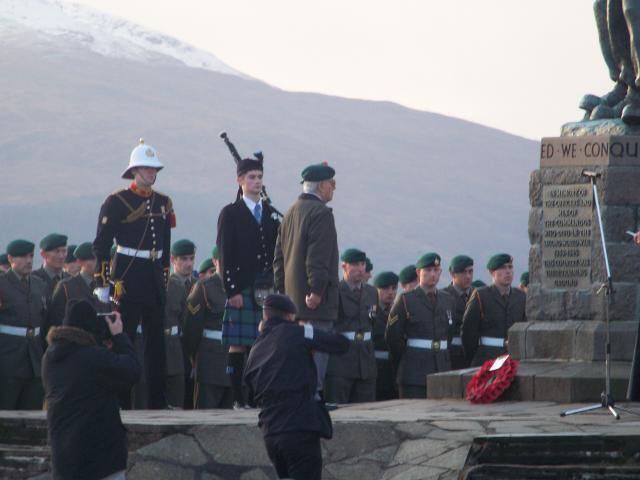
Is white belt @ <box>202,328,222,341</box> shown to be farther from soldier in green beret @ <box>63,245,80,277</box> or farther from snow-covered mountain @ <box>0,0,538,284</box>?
snow-covered mountain @ <box>0,0,538,284</box>

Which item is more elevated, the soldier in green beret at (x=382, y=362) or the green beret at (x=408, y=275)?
the green beret at (x=408, y=275)

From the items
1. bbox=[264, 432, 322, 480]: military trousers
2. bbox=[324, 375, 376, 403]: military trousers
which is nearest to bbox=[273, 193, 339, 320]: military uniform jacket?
bbox=[264, 432, 322, 480]: military trousers

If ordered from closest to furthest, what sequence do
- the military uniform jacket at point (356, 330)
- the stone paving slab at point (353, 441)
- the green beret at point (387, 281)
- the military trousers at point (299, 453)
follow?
the military trousers at point (299, 453) < the stone paving slab at point (353, 441) < the military uniform jacket at point (356, 330) < the green beret at point (387, 281)

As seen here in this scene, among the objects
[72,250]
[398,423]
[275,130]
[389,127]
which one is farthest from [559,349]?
[389,127]

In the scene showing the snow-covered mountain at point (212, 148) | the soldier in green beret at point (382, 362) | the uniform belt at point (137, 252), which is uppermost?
the snow-covered mountain at point (212, 148)

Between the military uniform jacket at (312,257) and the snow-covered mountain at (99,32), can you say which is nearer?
the military uniform jacket at (312,257)

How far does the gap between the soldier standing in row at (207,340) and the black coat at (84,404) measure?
19.0ft

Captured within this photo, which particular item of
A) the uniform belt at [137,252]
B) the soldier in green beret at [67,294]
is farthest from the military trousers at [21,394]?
the uniform belt at [137,252]

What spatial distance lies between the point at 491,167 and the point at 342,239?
2802cm

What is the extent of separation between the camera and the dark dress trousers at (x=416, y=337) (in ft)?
52.6

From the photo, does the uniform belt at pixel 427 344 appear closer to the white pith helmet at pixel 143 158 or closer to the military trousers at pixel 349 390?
the military trousers at pixel 349 390

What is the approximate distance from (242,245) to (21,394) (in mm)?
3261

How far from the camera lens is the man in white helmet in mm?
13109

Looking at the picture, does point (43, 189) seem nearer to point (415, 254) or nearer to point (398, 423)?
point (415, 254)
